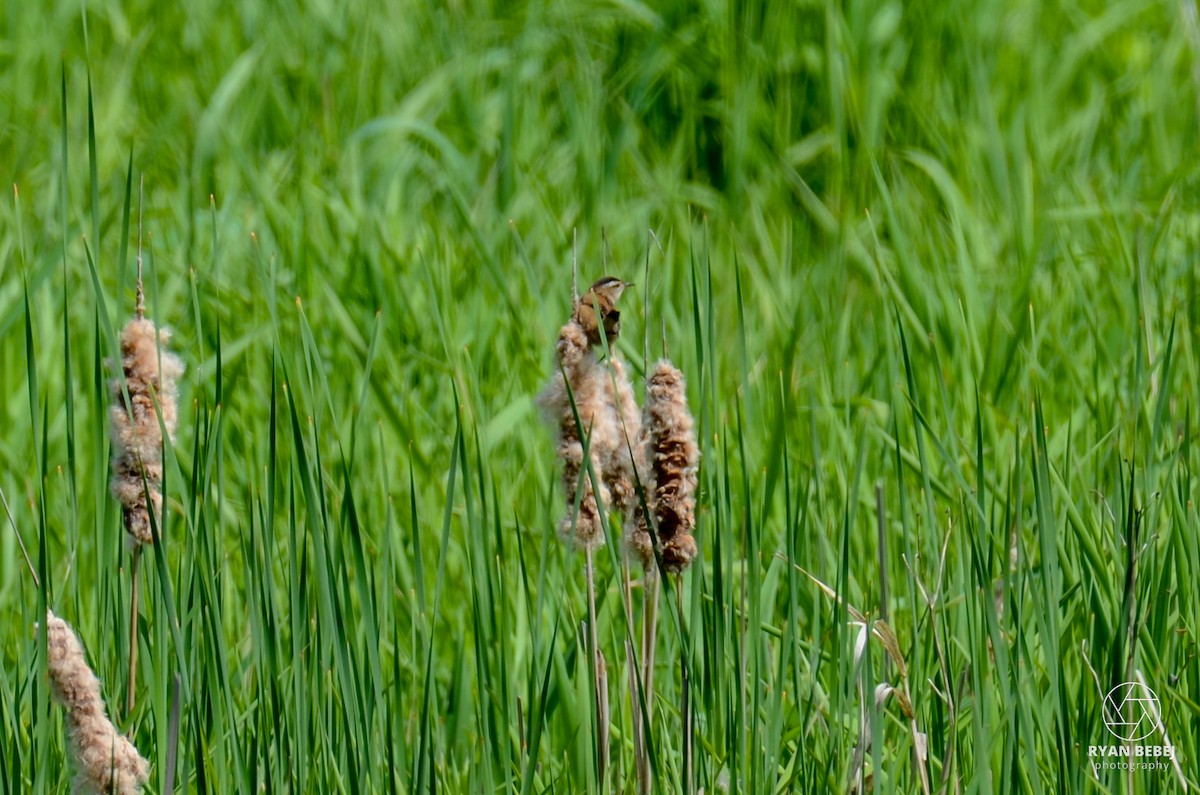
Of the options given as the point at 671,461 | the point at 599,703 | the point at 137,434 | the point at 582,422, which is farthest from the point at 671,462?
the point at 137,434

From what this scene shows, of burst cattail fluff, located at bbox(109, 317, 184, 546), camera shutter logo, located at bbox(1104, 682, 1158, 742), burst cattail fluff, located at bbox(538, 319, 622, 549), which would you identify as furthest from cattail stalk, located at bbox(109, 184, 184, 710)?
camera shutter logo, located at bbox(1104, 682, 1158, 742)

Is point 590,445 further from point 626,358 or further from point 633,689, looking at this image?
point 626,358

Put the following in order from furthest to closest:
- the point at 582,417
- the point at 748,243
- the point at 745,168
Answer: the point at 745,168, the point at 748,243, the point at 582,417

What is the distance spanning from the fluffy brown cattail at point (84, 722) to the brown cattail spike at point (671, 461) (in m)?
0.47

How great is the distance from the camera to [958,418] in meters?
2.54

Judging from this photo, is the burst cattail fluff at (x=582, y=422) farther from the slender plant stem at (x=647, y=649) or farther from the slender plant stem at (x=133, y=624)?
the slender plant stem at (x=133, y=624)

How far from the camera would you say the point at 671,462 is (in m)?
1.25

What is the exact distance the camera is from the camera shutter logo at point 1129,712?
1468mm

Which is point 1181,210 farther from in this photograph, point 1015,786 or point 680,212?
point 1015,786

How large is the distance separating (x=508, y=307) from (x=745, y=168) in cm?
115

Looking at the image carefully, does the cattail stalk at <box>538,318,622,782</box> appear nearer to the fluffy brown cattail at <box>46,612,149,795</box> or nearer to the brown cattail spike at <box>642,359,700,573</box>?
the brown cattail spike at <box>642,359,700,573</box>

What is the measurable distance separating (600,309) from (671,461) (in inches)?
6.6

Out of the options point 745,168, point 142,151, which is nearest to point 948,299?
point 745,168

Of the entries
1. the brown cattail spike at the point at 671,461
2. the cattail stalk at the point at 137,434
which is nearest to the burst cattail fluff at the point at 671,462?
the brown cattail spike at the point at 671,461
